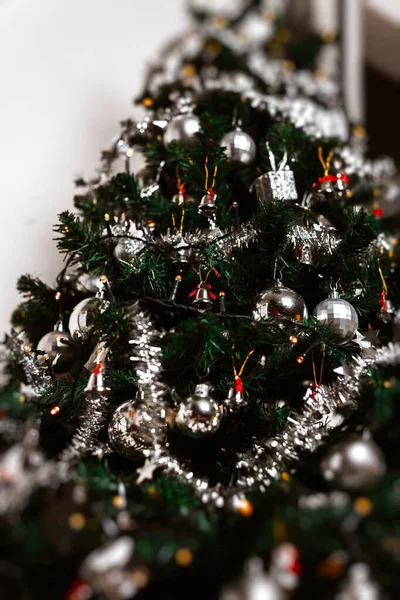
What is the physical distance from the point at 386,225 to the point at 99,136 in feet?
2.61

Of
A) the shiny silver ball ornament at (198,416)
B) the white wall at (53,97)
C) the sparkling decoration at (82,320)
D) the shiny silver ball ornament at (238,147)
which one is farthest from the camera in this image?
the white wall at (53,97)

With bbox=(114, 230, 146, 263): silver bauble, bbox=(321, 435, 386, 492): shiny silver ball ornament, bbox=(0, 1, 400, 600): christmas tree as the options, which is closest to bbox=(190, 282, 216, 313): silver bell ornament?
bbox=(0, 1, 400, 600): christmas tree

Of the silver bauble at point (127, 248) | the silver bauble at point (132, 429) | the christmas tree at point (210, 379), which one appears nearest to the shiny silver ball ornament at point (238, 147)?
the christmas tree at point (210, 379)

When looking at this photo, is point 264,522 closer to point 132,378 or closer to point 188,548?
point 188,548

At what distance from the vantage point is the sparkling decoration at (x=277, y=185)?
771 millimetres

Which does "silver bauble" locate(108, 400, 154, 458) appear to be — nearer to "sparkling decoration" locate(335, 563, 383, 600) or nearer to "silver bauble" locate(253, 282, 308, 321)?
"silver bauble" locate(253, 282, 308, 321)

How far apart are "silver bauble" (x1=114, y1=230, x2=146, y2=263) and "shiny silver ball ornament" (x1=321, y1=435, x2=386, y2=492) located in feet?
1.35

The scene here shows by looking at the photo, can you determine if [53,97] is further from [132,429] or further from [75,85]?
[132,429]

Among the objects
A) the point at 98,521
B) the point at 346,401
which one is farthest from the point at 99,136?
the point at 98,521

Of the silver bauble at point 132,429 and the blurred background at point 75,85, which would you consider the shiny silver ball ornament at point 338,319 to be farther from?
the blurred background at point 75,85

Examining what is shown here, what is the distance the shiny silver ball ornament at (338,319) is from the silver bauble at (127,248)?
10.9 inches

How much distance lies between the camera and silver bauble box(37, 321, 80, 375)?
0.73 metres

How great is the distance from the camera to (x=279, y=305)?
26.3 inches

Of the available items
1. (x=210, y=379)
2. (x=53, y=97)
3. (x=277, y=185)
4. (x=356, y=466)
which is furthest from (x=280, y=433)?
(x=53, y=97)
